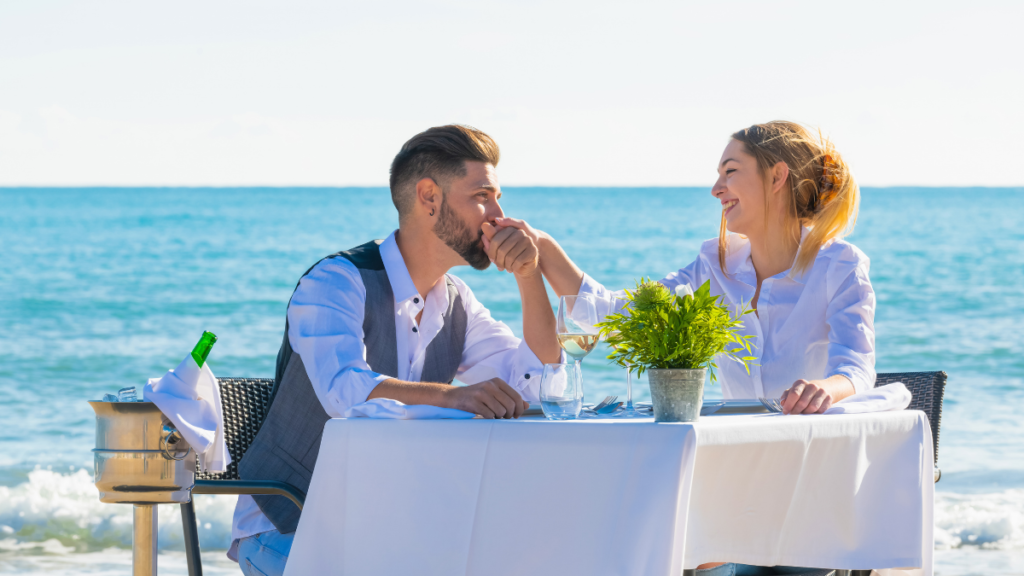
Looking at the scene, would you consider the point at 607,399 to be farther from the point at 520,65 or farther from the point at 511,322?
the point at 520,65

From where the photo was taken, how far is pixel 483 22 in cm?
2561

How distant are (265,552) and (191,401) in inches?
18.8

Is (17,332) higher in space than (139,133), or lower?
lower

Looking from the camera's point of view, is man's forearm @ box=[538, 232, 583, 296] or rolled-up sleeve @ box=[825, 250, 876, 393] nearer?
rolled-up sleeve @ box=[825, 250, 876, 393]

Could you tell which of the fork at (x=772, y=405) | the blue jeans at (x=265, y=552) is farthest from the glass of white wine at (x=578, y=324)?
the blue jeans at (x=265, y=552)

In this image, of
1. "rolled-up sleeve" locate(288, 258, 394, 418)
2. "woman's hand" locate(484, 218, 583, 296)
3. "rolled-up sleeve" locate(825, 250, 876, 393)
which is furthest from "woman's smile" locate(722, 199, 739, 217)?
"rolled-up sleeve" locate(288, 258, 394, 418)

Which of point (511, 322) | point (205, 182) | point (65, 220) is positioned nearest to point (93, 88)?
point (65, 220)

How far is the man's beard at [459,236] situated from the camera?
113 inches

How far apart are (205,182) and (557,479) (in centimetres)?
4785

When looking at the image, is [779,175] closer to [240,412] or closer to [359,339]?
[359,339]

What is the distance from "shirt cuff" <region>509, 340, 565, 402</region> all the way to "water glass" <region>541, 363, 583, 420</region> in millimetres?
783

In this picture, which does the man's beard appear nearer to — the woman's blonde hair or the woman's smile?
the woman's smile

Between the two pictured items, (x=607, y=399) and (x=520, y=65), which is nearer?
(x=607, y=399)

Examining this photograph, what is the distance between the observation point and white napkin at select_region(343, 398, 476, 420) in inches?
81.2
